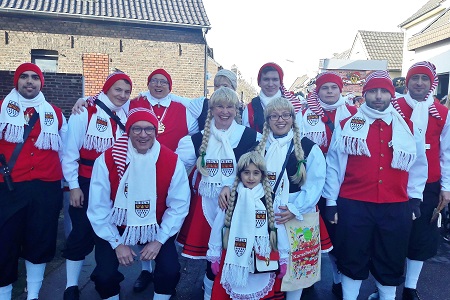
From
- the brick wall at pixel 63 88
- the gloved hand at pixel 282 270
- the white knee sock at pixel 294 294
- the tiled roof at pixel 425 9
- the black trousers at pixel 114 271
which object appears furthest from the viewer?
the tiled roof at pixel 425 9

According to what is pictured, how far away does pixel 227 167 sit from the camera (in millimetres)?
3082

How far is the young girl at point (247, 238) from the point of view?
2744 millimetres

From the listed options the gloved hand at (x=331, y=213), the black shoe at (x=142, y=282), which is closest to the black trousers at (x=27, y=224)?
the black shoe at (x=142, y=282)

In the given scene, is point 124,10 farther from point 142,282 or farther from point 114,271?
point 114,271

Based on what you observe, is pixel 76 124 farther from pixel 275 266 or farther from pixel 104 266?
pixel 275 266

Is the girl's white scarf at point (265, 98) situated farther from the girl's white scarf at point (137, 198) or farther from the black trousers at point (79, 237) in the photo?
the black trousers at point (79, 237)

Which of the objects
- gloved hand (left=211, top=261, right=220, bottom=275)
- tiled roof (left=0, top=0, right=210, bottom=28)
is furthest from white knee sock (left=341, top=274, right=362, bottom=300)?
tiled roof (left=0, top=0, right=210, bottom=28)

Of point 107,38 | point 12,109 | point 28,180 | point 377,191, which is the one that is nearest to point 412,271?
point 377,191

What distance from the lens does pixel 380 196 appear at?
3.02 metres

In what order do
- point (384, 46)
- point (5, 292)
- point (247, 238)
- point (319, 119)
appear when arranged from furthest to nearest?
point (384, 46)
point (319, 119)
point (5, 292)
point (247, 238)

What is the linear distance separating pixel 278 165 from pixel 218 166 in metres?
0.49

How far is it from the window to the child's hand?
1229 centimetres

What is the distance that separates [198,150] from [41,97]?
1456 millimetres

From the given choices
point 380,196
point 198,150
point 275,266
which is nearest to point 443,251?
point 380,196
